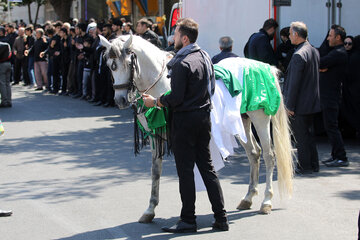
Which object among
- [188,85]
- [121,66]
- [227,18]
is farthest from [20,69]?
[188,85]

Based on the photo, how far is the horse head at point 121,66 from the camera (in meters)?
5.50

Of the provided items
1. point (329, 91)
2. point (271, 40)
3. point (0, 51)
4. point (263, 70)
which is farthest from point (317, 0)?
point (0, 51)

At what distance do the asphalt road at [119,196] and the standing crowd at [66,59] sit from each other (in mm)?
3324

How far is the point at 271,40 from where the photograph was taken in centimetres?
1003

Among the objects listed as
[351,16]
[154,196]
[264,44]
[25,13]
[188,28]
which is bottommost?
[154,196]

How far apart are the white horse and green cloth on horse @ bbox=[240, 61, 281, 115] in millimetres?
127

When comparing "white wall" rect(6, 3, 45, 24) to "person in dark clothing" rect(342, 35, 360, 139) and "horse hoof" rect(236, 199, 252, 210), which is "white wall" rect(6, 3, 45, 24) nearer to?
"person in dark clothing" rect(342, 35, 360, 139)

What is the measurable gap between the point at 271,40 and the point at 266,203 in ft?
15.0

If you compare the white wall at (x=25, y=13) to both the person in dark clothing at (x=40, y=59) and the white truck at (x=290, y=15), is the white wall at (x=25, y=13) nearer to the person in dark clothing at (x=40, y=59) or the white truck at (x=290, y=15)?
the person in dark clothing at (x=40, y=59)

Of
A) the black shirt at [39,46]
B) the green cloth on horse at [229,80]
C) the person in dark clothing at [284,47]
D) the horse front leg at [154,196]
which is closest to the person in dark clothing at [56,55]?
the black shirt at [39,46]

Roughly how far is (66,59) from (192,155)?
43.8ft

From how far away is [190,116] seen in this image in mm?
5199

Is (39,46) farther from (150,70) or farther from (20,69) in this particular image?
(150,70)

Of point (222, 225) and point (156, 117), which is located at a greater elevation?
point (156, 117)
